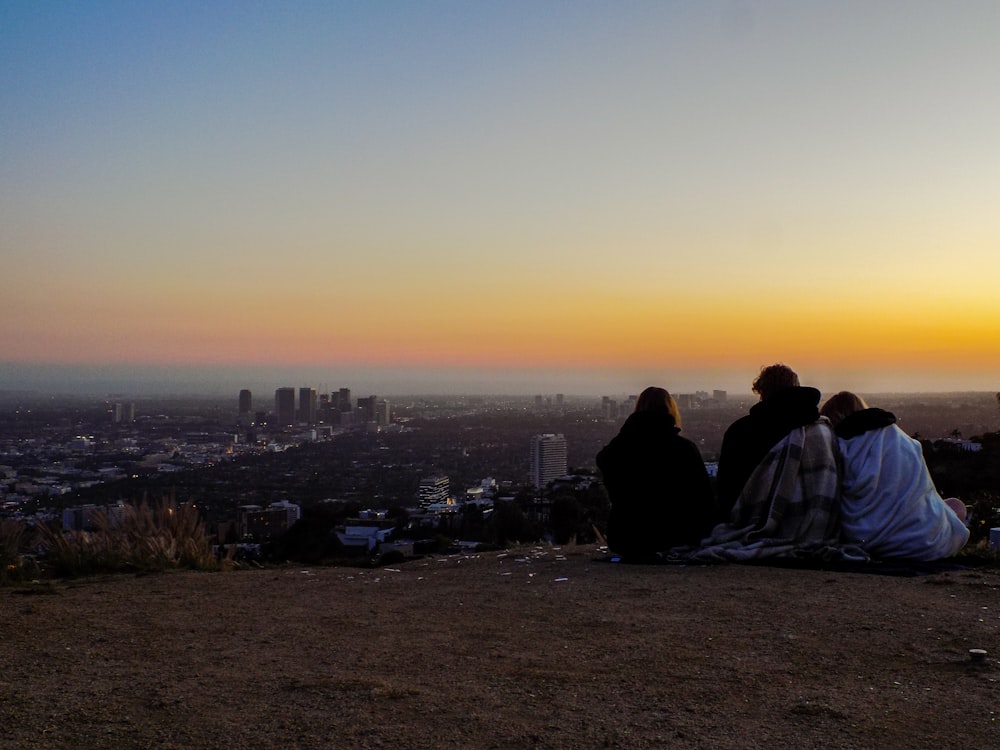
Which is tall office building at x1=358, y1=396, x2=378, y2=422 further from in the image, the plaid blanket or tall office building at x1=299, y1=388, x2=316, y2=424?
the plaid blanket

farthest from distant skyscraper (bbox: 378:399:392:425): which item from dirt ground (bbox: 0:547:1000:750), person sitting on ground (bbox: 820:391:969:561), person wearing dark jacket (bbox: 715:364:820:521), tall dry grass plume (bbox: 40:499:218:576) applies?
dirt ground (bbox: 0:547:1000:750)

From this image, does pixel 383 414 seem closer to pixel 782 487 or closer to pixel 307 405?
pixel 307 405

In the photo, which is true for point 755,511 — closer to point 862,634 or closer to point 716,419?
point 862,634

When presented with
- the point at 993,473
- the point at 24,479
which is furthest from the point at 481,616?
the point at 24,479

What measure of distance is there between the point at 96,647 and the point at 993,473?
15679 millimetres

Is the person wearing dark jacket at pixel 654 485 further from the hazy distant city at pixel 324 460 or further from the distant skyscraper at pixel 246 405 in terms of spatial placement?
the distant skyscraper at pixel 246 405

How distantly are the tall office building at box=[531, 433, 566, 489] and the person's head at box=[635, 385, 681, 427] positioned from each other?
14.2m

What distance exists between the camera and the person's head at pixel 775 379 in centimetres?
758

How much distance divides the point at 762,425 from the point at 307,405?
1463 inches

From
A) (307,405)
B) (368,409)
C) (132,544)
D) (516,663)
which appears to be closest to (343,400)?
(368,409)

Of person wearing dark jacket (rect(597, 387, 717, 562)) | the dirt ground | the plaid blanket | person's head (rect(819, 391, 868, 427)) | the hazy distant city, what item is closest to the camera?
the dirt ground

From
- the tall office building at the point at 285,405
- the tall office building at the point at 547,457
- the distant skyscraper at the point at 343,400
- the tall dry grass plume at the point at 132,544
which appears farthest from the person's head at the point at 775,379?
the distant skyscraper at the point at 343,400

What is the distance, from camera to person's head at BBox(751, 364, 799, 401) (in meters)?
7.58

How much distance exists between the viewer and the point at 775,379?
299 inches
